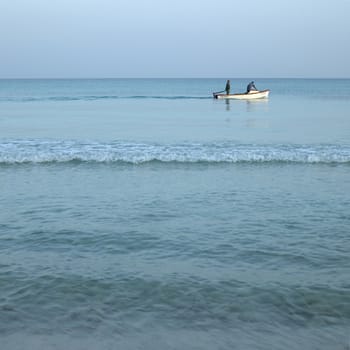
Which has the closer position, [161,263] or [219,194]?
[161,263]

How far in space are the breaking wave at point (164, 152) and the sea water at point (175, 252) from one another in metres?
0.16

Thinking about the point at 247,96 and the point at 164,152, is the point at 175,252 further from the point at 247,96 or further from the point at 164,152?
the point at 247,96

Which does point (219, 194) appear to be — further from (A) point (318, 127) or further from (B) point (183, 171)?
(A) point (318, 127)

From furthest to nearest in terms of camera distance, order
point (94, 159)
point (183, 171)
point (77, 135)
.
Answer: point (77, 135)
point (94, 159)
point (183, 171)

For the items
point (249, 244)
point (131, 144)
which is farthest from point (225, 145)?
point (249, 244)

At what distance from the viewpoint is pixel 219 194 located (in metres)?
10.7

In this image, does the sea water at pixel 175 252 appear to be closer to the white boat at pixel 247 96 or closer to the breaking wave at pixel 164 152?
the breaking wave at pixel 164 152

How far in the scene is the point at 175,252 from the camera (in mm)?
7172

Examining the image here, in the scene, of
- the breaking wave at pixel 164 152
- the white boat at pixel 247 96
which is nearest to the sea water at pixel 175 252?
the breaking wave at pixel 164 152

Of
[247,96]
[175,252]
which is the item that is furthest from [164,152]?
[247,96]

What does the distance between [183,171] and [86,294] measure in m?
8.02

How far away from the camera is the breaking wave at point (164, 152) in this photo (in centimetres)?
1526

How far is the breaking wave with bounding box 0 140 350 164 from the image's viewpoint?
1526cm

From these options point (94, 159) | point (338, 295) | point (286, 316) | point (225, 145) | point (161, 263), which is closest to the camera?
point (286, 316)
